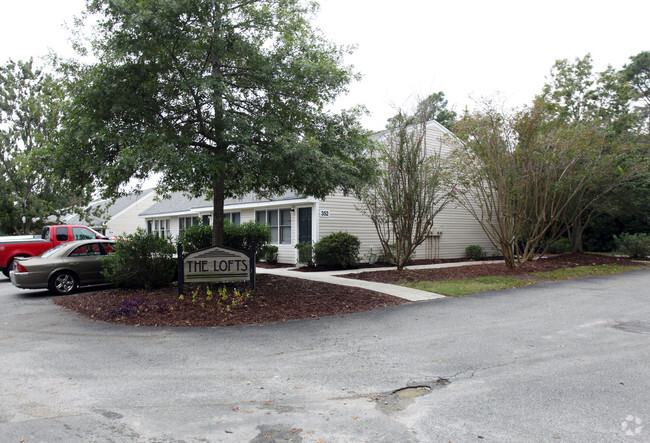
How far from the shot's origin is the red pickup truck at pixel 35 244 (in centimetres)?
1522

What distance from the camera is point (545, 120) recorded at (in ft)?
51.9

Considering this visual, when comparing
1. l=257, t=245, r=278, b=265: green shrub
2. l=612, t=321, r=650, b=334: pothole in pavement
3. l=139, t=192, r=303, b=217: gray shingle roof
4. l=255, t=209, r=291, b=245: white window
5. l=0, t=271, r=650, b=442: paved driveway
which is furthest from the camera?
l=139, t=192, r=303, b=217: gray shingle roof

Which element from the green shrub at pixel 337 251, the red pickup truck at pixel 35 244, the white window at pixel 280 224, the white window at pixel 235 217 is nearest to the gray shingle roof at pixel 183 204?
the white window at pixel 235 217

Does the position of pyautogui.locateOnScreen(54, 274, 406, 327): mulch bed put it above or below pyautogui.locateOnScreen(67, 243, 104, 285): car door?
below

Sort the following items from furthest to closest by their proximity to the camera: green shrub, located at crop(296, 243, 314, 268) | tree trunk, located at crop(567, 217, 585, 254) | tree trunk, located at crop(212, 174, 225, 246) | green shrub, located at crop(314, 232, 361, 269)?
tree trunk, located at crop(567, 217, 585, 254), green shrub, located at crop(296, 243, 314, 268), green shrub, located at crop(314, 232, 361, 269), tree trunk, located at crop(212, 174, 225, 246)

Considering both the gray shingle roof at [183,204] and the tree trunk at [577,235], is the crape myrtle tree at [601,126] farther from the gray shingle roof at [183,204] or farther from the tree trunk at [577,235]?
the gray shingle roof at [183,204]

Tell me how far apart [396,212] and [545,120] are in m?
6.74

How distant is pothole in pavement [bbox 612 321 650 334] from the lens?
24.2 feet

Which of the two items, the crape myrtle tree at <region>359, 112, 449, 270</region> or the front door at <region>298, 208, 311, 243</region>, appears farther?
the front door at <region>298, 208, 311, 243</region>

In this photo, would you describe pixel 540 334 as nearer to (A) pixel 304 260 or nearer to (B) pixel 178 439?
(B) pixel 178 439

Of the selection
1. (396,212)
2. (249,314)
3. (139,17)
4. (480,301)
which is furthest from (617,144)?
(139,17)

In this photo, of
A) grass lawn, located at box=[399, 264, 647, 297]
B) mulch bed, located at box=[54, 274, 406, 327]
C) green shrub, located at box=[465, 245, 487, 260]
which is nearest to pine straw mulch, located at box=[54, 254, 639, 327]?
mulch bed, located at box=[54, 274, 406, 327]

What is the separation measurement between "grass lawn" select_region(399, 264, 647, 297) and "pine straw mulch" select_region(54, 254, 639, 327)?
1.86 meters

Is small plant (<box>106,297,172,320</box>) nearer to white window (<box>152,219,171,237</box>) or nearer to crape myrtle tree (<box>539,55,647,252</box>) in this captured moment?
crape myrtle tree (<box>539,55,647,252</box>)
